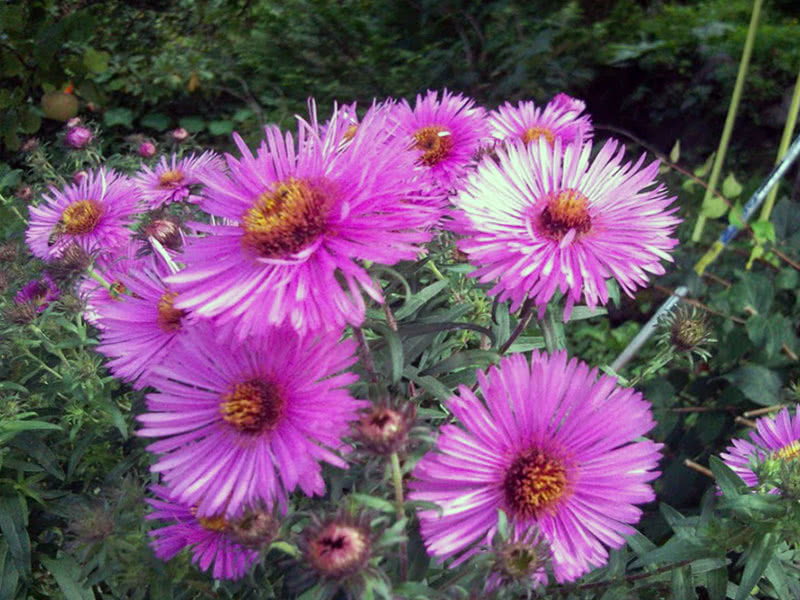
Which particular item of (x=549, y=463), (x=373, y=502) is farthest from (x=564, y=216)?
(x=373, y=502)

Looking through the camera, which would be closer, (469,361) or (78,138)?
(469,361)

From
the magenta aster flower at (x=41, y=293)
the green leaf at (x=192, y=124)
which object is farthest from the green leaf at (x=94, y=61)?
the magenta aster flower at (x=41, y=293)

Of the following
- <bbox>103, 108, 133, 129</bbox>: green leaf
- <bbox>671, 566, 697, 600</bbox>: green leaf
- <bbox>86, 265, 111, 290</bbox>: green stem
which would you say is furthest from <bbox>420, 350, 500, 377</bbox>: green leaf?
<bbox>103, 108, 133, 129</bbox>: green leaf

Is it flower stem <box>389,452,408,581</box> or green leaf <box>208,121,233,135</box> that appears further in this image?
green leaf <box>208,121,233,135</box>

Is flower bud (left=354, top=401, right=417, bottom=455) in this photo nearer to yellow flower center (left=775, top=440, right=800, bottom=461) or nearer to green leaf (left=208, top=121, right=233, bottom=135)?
yellow flower center (left=775, top=440, right=800, bottom=461)

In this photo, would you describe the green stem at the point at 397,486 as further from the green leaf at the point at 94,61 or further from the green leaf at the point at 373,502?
the green leaf at the point at 94,61

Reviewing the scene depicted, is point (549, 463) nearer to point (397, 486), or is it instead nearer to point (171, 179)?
point (397, 486)
